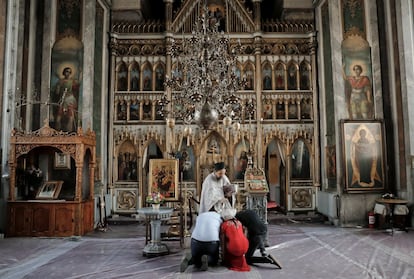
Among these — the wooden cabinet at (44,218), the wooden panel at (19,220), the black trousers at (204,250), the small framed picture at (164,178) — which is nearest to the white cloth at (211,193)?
the black trousers at (204,250)

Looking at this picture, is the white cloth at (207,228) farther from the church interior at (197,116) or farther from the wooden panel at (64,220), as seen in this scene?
the wooden panel at (64,220)

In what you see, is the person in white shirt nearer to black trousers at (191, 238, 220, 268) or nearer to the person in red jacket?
the person in red jacket

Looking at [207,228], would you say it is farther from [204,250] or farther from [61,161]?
[61,161]

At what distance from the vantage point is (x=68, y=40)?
12.0 meters

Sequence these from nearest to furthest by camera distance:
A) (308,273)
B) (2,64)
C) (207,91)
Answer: (308,273) < (207,91) < (2,64)

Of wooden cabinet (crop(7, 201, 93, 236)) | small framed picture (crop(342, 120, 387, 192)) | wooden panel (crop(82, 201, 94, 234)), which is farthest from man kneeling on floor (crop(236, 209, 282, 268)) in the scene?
small framed picture (crop(342, 120, 387, 192))

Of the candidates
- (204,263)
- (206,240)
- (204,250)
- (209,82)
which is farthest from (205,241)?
(209,82)

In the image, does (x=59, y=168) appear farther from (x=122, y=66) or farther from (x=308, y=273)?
(x=308, y=273)

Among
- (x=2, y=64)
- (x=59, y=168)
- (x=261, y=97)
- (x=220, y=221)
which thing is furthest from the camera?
(x=261, y=97)

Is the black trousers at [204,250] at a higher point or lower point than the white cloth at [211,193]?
lower

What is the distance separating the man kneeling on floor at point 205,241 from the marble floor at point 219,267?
0.54ft

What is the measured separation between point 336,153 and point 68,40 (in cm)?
961

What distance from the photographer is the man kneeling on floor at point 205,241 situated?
241 inches

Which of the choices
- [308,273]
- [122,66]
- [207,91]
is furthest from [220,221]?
[122,66]
